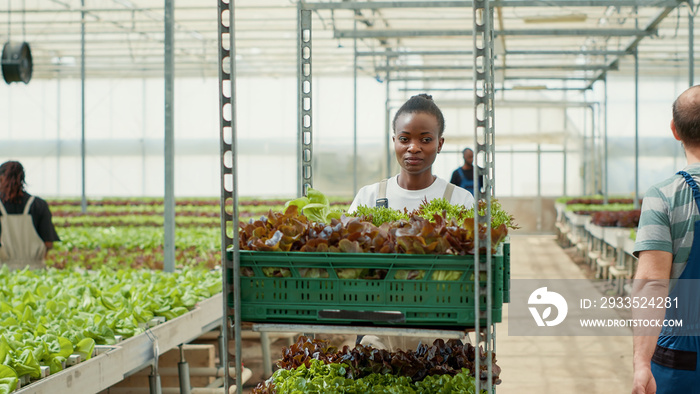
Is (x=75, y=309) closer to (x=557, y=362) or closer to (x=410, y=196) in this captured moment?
(x=410, y=196)

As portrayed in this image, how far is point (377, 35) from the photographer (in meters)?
7.96

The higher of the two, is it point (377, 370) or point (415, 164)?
point (415, 164)

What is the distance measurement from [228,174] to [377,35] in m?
6.49

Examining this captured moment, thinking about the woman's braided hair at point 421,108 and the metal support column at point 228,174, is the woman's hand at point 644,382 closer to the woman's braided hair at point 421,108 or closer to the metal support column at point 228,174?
the metal support column at point 228,174

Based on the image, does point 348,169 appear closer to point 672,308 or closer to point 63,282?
point 63,282

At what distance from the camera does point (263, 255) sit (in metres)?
1.70

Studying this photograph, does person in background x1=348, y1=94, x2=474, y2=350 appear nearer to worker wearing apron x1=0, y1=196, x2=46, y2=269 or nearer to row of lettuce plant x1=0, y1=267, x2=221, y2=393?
row of lettuce plant x1=0, y1=267, x2=221, y2=393

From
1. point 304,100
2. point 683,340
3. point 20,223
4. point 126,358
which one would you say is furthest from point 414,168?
point 20,223

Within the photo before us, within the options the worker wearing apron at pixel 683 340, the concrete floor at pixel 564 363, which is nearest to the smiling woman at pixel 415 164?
the worker wearing apron at pixel 683 340

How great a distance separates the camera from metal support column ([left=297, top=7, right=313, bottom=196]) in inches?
103

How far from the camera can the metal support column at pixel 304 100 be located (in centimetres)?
262

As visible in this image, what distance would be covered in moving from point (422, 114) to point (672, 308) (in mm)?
1022

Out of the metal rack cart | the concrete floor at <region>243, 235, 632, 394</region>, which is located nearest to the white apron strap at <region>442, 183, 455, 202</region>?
the metal rack cart

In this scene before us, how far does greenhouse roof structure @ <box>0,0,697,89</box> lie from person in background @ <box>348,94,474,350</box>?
370cm
